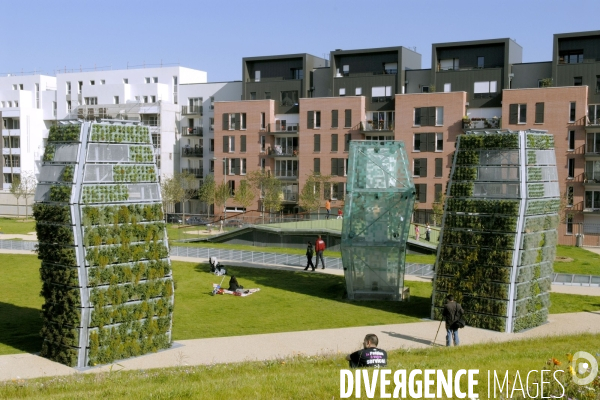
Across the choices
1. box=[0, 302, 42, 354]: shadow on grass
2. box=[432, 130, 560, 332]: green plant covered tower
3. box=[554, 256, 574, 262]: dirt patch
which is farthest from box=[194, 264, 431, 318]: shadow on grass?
box=[554, 256, 574, 262]: dirt patch

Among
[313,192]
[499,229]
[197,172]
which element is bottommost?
[313,192]

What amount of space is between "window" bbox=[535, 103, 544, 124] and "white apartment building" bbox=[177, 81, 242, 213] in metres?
33.4

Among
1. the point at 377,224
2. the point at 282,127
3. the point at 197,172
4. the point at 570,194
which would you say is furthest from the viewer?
the point at 197,172

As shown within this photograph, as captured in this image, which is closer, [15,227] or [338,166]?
[15,227]

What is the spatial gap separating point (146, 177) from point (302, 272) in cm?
1640

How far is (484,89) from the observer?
207 feet

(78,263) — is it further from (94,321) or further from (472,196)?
(472,196)

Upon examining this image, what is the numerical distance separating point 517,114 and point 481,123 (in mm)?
3571

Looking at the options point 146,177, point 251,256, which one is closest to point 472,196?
point 146,177

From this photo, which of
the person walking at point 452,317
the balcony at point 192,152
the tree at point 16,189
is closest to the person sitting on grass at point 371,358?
the person walking at point 452,317

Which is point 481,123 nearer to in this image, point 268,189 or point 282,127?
point 282,127

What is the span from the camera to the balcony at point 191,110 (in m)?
81.1

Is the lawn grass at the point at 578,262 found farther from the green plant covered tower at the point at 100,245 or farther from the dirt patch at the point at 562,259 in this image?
the green plant covered tower at the point at 100,245

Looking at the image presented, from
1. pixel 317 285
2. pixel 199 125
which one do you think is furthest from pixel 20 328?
pixel 199 125
